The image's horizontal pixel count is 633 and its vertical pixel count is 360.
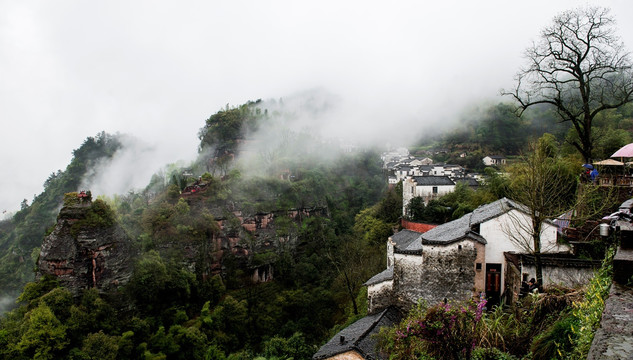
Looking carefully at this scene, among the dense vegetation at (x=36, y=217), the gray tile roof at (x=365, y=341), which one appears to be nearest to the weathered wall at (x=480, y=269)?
the gray tile roof at (x=365, y=341)

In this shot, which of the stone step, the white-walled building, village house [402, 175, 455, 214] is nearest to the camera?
the stone step

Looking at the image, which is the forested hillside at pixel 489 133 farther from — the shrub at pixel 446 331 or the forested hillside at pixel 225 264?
the shrub at pixel 446 331

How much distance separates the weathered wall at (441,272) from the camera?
39.1ft

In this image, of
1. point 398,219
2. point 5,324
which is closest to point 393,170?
point 398,219

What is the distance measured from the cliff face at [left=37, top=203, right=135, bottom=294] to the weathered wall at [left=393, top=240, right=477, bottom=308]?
17181 millimetres

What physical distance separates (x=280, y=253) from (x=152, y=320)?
737 inches

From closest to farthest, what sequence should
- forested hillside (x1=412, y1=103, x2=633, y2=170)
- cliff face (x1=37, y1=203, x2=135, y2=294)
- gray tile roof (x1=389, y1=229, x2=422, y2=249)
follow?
cliff face (x1=37, y1=203, x2=135, y2=294) → gray tile roof (x1=389, y1=229, x2=422, y2=249) → forested hillside (x1=412, y1=103, x2=633, y2=170)

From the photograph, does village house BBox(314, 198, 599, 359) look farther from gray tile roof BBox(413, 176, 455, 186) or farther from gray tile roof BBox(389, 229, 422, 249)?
gray tile roof BBox(413, 176, 455, 186)

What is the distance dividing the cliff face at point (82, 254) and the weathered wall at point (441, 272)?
1718 centimetres

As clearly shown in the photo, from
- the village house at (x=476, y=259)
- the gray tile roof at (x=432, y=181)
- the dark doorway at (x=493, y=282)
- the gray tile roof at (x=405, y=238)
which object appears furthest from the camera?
the gray tile roof at (x=432, y=181)

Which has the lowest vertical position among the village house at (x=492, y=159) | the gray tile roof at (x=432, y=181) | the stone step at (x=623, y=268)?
the gray tile roof at (x=432, y=181)

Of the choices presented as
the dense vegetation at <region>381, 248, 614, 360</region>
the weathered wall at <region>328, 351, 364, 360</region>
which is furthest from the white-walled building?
the dense vegetation at <region>381, 248, 614, 360</region>

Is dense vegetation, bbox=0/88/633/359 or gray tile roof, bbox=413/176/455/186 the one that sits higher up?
gray tile roof, bbox=413/176/455/186

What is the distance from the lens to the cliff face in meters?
19.3
